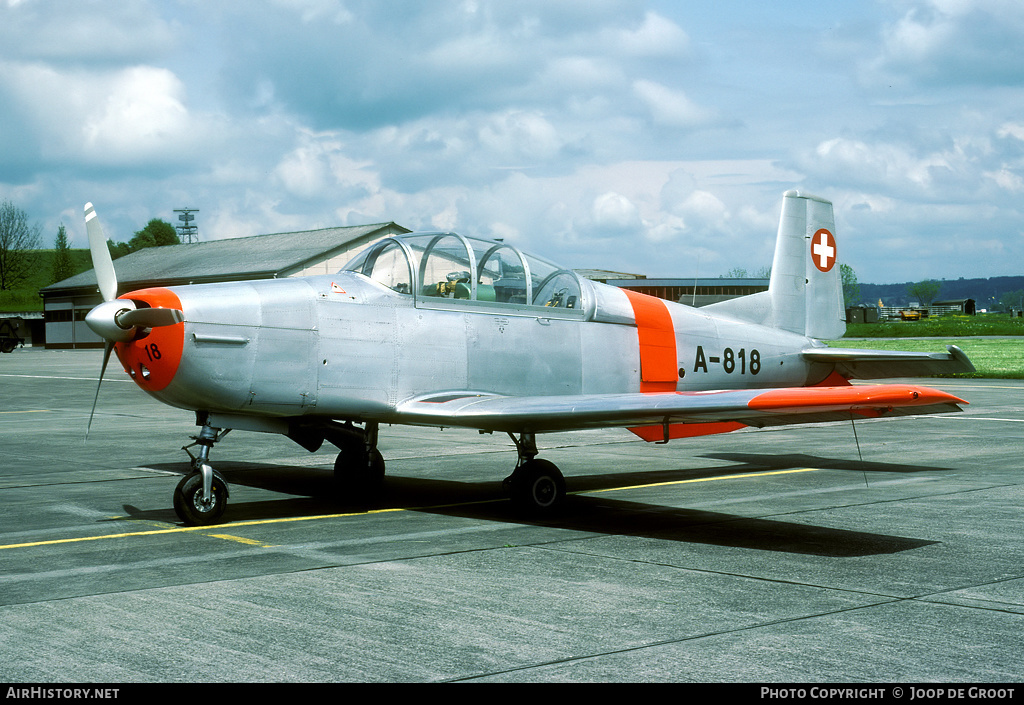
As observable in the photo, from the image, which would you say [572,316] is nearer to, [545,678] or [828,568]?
[828,568]

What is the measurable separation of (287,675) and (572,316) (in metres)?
6.03

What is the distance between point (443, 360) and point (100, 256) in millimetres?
3162

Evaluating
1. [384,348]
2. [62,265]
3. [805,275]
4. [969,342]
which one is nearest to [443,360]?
[384,348]

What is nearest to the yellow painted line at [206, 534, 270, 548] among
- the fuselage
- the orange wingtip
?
the fuselage

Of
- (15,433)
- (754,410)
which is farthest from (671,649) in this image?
(15,433)

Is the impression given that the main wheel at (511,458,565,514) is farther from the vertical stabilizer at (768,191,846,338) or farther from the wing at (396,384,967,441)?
the vertical stabilizer at (768,191,846,338)

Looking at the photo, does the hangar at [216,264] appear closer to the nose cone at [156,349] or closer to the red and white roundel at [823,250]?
the red and white roundel at [823,250]

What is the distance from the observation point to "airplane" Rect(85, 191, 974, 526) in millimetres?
7824

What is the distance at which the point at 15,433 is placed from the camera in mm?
16750

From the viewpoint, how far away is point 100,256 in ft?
29.1

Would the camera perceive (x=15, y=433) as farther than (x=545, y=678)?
Yes

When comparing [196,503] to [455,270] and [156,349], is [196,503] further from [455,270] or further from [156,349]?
[455,270]

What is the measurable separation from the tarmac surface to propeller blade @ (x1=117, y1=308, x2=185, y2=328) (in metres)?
1.66

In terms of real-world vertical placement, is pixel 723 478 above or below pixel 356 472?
below
